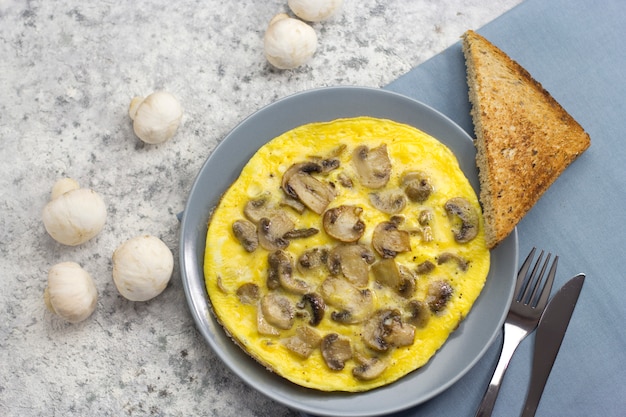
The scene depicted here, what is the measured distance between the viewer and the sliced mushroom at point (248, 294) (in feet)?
11.2

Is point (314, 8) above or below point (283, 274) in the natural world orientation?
above

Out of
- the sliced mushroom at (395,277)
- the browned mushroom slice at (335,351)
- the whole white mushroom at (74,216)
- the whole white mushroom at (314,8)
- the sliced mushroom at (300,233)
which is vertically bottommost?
the whole white mushroom at (74,216)

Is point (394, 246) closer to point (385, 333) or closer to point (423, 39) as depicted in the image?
point (385, 333)

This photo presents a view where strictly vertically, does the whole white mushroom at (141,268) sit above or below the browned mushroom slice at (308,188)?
below

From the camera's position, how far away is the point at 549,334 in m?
3.63

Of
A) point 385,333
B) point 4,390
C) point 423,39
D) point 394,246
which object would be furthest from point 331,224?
point 4,390

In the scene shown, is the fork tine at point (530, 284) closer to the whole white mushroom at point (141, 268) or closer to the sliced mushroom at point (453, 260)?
the sliced mushroom at point (453, 260)

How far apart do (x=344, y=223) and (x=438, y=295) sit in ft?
1.80

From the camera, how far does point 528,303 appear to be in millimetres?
3635

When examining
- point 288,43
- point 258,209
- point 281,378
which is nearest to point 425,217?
point 258,209

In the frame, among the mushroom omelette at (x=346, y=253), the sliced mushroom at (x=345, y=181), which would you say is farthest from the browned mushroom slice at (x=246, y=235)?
the sliced mushroom at (x=345, y=181)

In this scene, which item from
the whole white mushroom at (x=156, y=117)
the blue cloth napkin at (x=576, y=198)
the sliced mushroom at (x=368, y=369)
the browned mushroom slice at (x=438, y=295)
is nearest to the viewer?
the sliced mushroom at (x=368, y=369)

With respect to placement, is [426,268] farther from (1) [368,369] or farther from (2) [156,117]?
(2) [156,117]

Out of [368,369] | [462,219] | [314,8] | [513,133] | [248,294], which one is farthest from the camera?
[314,8]
